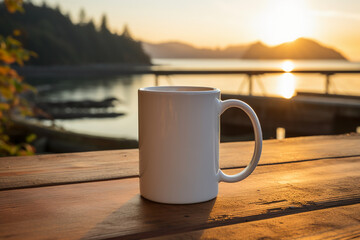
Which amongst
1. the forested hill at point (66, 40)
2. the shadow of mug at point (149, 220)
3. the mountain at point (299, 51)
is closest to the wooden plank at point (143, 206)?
the shadow of mug at point (149, 220)

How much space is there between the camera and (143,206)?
528 millimetres

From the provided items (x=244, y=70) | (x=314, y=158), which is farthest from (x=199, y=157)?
(x=244, y=70)

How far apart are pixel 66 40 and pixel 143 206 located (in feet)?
147

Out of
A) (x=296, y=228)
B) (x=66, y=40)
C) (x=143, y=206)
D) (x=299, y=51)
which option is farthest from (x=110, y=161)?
(x=66, y=40)

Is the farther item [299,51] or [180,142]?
[299,51]

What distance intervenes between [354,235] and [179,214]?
22 cm

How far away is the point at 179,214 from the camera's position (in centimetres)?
50

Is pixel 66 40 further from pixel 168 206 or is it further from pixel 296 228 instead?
pixel 296 228

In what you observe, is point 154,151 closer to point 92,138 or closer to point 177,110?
point 177,110

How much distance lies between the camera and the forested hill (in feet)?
123

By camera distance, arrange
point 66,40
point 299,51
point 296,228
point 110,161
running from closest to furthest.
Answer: point 296,228 < point 110,161 < point 299,51 < point 66,40

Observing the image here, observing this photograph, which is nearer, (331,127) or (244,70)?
(331,127)

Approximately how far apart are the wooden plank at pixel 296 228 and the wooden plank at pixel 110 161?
10.8 inches

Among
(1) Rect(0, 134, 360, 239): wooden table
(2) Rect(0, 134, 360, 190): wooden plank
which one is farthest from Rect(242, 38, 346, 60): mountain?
(1) Rect(0, 134, 360, 239): wooden table
